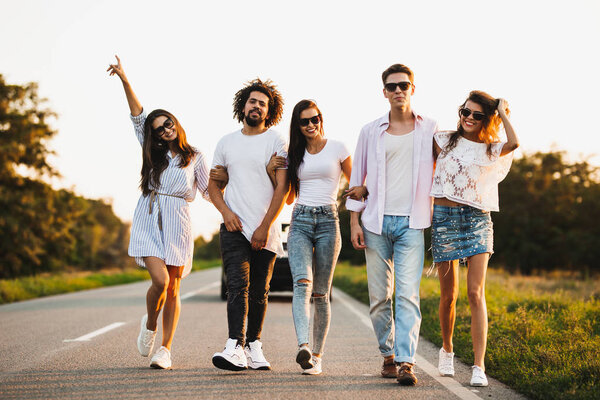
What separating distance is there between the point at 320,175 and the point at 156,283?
5.12 feet

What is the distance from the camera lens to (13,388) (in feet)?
14.2

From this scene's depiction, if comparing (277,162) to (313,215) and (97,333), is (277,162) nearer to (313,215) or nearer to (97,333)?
(313,215)

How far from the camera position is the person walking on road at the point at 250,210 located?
516 centimetres

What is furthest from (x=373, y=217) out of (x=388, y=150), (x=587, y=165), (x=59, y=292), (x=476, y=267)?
(x=587, y=165)

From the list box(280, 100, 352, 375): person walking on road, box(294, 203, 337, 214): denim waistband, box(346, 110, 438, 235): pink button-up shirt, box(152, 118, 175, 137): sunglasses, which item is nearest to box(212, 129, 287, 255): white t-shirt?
box(280, 100, 352, 375): person walking on road

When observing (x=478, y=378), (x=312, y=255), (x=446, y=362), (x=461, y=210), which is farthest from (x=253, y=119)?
(x=478, y=378)

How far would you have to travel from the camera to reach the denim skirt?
4.78 m

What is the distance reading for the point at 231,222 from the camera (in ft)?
16.9

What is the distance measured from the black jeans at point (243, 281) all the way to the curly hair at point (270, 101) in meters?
1.03

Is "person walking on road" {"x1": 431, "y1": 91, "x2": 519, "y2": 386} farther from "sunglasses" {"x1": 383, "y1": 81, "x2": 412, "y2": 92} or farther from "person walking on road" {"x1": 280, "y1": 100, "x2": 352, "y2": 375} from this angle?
"person walking on road" {"x1": 280, "y1": 100, "x2": 352, "y2": 375}

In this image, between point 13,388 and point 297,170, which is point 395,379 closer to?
point 297,170

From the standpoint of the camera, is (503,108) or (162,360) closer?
(503,108)

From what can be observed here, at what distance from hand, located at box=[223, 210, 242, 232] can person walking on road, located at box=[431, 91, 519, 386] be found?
5.04 feet

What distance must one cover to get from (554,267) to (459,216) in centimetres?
4710
